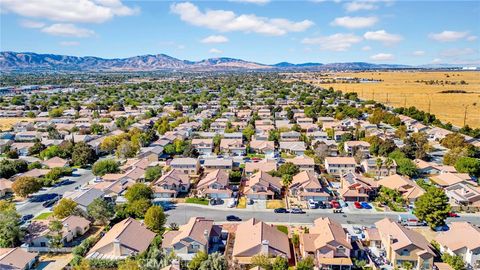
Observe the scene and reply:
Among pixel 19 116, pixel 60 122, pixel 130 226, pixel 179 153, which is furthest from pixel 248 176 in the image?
pixel 19 116

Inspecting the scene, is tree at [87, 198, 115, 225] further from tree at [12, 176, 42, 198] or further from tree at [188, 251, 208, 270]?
tree at [188, 251, 208, 270]

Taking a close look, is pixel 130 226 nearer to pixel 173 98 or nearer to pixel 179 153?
pixel 179 153

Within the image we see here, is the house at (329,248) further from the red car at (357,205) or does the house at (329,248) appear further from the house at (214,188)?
the house at (214,188)

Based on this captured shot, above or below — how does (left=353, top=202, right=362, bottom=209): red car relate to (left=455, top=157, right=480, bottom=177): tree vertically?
below

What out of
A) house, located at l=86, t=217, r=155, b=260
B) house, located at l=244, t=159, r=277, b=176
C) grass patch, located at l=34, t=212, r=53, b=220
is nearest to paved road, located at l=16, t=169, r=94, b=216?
grass patch, located at l=34, t=212, r=53, b=220

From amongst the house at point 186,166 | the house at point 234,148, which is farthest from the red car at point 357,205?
the house at point 234,148
